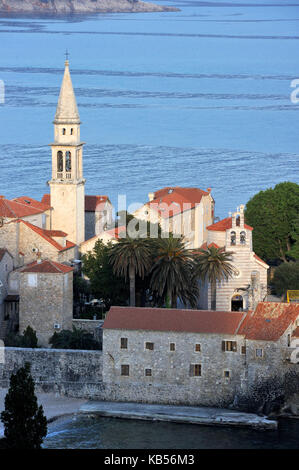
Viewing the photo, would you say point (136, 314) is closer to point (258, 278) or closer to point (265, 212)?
point (258, 278)

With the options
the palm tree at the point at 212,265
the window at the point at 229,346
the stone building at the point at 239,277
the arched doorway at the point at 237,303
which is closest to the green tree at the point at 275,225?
the stone building at the point at 239,277

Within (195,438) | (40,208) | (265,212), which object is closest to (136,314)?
(195,438)

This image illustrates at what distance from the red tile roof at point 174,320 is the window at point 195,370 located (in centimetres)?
148

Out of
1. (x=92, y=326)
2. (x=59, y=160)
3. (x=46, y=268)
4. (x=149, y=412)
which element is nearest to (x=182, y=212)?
(x=59, y=160)

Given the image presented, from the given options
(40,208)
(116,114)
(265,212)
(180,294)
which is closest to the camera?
(180,294)

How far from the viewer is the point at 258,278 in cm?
5909

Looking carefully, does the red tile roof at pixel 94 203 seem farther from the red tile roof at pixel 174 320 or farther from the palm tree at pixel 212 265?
the red tile roof at pixel 174 320

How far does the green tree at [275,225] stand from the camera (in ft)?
235

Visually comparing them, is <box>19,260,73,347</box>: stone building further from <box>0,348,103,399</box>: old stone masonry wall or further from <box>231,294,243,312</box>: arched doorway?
<box>231,294,243,312</box>: arched doorway

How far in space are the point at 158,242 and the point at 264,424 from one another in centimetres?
1069

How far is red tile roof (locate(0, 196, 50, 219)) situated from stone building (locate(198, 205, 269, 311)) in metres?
10.9

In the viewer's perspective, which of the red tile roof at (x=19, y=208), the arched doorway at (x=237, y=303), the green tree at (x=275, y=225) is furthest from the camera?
the green tree at (x=275, y=225)

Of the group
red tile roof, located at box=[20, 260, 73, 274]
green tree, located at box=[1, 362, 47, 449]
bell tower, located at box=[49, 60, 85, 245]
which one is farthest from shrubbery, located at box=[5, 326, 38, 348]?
bell tower, located at box=[49, 60, 85, 245]

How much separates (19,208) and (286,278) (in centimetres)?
1438
